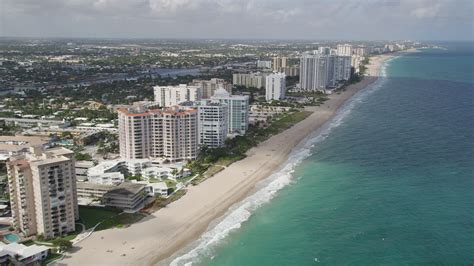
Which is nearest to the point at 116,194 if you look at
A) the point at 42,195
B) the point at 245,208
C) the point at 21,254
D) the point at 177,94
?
the point at 42,195

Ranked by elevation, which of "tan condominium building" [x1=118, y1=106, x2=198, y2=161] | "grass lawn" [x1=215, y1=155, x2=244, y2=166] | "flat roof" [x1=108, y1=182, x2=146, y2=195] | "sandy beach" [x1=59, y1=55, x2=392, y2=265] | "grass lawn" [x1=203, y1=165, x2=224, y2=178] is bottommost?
"sandy beach" [x1=59, y1=55, x2=392, y2=265]

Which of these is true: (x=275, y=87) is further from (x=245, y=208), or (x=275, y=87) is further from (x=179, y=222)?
(x=179, y=222)

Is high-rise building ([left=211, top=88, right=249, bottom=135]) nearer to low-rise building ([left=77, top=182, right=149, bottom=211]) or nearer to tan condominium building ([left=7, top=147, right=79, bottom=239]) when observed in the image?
low-rise building ([left=77, top=182, right=149, bottom=211])

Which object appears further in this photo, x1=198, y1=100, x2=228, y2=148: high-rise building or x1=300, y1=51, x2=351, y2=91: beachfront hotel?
x1=300, y1=51, x2=351, y2=91: beachfront hotel

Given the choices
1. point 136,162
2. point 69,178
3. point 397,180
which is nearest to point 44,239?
point 69,178

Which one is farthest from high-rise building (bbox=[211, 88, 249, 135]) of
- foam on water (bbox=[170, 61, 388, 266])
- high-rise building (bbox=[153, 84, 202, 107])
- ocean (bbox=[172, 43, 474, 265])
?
high-rise building (bbox=[153, 84, 202, 107])

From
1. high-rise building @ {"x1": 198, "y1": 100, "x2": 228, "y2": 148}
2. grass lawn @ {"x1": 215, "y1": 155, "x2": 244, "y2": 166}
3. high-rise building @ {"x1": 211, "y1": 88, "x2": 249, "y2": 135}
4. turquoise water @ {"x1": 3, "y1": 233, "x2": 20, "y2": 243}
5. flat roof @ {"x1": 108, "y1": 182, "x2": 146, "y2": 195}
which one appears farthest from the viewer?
high-rise building @ {"x1": 211, "y1": 88, "x2": 249, "y2": 135}
